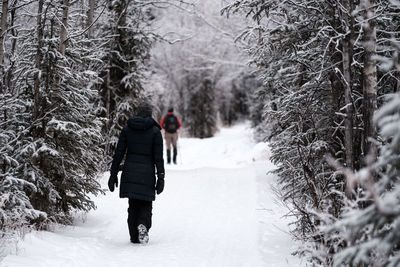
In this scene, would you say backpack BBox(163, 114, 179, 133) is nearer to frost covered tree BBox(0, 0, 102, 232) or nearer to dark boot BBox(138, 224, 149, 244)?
frost covered tree BBox(0, 0, 102, 232)

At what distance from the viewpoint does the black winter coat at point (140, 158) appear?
607 cm

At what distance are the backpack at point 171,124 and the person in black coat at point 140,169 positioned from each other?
424 inches

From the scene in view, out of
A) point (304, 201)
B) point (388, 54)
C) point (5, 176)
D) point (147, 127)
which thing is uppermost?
point (388, 54)

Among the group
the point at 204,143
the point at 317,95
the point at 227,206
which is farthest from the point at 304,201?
the point at 204,143

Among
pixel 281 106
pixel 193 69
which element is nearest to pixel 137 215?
pixel 281 106

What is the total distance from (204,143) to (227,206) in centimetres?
1899

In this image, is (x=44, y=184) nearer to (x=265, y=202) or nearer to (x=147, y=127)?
(x=147, y=127)

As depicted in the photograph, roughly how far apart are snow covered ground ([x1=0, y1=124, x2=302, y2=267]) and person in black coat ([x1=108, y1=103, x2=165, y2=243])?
1.25ft

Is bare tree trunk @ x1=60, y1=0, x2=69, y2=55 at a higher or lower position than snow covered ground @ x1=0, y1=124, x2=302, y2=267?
higher

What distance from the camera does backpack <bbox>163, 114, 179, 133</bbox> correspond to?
17125mm

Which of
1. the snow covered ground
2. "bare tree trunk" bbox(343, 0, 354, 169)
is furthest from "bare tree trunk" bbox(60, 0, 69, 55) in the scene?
"bare tree trunk" bbox(343, 0, 354, 169)

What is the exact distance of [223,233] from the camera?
6.82 meters

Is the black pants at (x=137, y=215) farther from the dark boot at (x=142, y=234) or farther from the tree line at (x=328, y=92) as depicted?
the tree line at (x=328, y=92)

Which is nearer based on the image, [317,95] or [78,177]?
[317,95]
